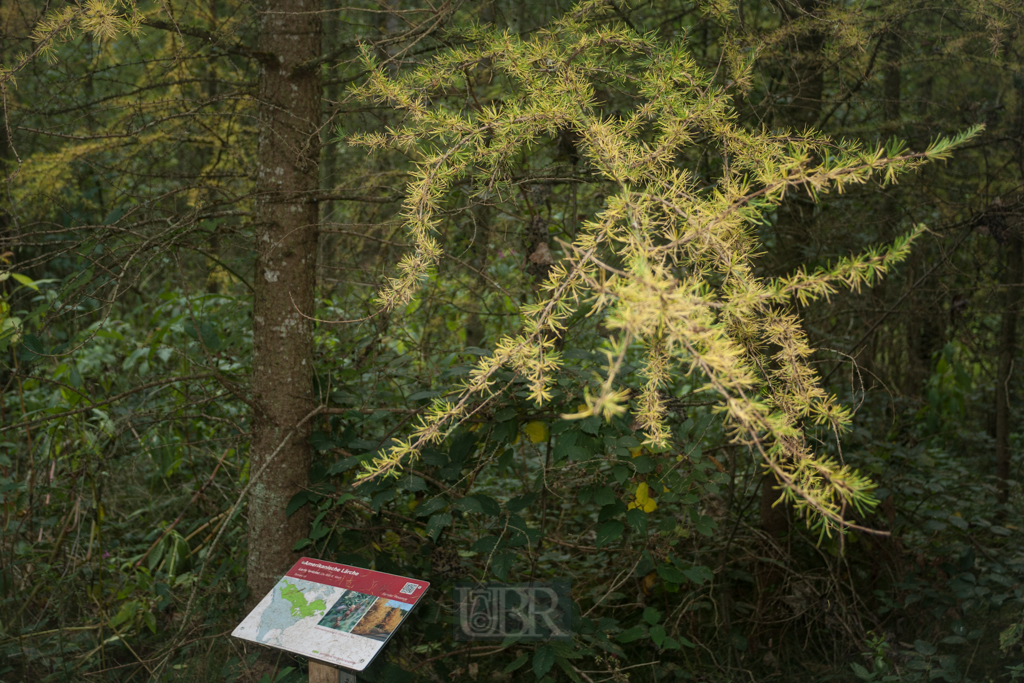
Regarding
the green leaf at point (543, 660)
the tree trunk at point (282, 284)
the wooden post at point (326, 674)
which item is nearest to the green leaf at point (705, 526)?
the green leaf at point (543, 660)

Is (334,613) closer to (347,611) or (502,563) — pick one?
(347,611)

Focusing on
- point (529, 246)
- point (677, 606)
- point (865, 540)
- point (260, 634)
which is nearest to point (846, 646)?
point (865, 540)

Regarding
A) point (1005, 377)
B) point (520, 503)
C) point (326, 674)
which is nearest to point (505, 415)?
point (520, 503)

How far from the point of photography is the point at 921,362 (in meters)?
4.93

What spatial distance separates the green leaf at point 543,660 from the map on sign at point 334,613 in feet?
1.52

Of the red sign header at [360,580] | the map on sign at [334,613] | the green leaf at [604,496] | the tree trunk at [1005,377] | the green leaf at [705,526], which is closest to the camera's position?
the map on sign at [334,613]

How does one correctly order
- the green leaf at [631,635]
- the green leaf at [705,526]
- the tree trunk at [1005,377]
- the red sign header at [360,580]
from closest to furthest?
1. the red sign header at [360,580]
2. the green leaf at [705,526]
3. the green leaf at [631,635]
4. the tree trunk at [1005,377]

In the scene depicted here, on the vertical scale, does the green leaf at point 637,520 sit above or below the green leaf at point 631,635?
above

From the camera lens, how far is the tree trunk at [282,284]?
8.95 ft

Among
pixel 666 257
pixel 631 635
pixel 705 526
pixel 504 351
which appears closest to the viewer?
pixel 504 351

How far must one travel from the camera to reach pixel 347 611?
218cm

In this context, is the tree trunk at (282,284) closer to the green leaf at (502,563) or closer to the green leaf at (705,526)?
the green leaf at (502,563)

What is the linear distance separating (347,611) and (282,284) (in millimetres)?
1262

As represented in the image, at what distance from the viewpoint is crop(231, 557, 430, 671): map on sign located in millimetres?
2059
